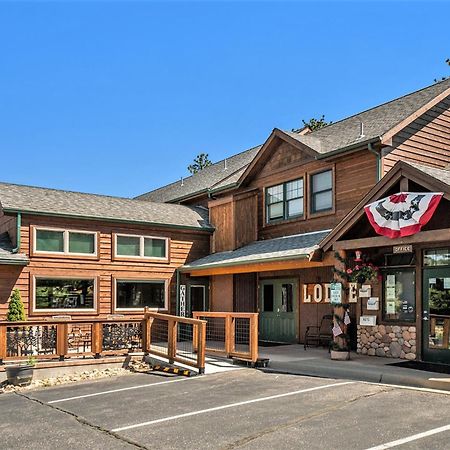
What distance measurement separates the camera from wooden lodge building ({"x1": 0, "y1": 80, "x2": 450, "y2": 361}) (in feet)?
45.7

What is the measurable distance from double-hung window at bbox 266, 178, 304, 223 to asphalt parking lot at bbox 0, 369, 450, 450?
7.35 metres

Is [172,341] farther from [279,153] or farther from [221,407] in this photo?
[279,153]

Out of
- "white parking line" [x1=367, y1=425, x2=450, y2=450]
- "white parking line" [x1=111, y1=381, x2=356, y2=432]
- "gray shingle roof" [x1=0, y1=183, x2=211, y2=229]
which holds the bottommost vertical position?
"white parking line" [x1=111, y1=381, x2=356, y2=432]

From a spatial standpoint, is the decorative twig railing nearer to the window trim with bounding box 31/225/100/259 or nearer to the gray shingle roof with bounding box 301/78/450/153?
the window trim with bounding box 31/225/100/259

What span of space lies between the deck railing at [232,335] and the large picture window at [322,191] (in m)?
4.12

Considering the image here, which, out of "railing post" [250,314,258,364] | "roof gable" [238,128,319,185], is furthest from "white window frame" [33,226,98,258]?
"railing post" [250,314,258,364]

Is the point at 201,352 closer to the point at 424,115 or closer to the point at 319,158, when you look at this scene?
the point at 319,158

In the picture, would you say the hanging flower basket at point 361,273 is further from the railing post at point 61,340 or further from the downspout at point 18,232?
the downspout at point 18,232

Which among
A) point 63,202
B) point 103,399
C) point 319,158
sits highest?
point 319,158

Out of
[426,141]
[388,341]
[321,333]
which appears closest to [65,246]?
[321,333]

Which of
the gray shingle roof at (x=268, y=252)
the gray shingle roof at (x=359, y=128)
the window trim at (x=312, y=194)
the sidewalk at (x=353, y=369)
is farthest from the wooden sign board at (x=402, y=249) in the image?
the window trim at (x=312, y=194)

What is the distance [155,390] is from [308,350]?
221 inches

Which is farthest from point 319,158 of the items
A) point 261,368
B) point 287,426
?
point 287,426

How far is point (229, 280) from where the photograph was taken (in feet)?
62.9
